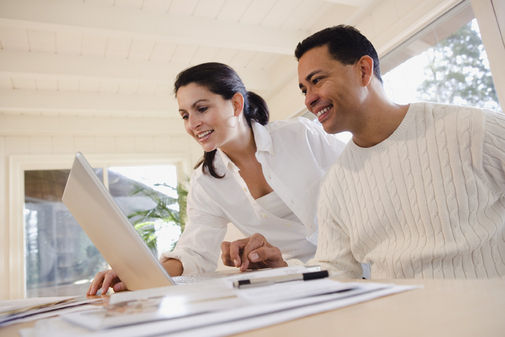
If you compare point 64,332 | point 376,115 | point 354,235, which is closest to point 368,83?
point 376,115

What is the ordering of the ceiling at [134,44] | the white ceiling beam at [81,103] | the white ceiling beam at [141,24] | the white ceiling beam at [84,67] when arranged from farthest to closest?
the white ceiling beam at [81,103] → the white ceiling beam at [84,67] → the ceiling at [134,44] → the white ceiling beam at [141,24]

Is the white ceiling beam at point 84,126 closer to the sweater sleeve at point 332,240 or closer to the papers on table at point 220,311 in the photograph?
the sweater sleeve at point 332,240

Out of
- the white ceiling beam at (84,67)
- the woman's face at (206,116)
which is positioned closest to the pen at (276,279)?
the woman's face at (206,116)

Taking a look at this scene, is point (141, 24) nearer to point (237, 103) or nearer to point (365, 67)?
point (237, 103)

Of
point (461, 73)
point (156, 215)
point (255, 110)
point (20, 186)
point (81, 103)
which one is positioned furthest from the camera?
point (20, 186)

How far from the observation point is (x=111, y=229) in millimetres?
855

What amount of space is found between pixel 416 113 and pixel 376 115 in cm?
13

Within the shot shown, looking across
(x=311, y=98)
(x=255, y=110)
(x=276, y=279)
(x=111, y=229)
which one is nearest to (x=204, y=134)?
(x=255, y=110)

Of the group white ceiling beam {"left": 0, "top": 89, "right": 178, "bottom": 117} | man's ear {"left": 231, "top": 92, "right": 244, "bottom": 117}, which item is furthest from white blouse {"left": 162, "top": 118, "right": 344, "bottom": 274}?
white ceiling beam {"left": 0, "top": 89, "right": 178, "bottom": 117}

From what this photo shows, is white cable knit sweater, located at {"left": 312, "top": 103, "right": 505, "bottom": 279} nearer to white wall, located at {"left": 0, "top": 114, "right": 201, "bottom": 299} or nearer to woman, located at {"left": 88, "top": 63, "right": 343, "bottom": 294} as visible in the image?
woman, located at {"left": 88, "top": 63, "right": 343, "bottom": 294}

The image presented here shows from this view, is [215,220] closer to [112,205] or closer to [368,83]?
[368,83]

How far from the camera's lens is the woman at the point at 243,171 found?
1.75 meters

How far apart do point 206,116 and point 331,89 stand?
655 millimetres

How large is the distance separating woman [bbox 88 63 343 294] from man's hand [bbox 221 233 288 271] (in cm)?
45
